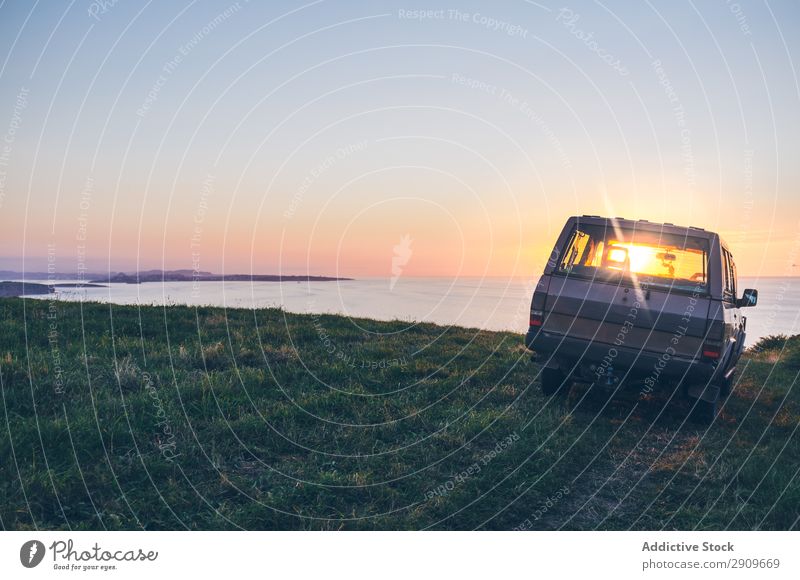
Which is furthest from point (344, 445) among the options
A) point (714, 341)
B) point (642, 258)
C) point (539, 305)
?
point (642, 258)

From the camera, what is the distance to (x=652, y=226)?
8414 millimetres

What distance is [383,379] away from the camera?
9062 millimetres

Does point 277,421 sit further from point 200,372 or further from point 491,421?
point 491,421

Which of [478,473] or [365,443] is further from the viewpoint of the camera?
[365,443]

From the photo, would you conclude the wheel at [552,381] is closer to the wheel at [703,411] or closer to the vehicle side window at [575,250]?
the vehicle side window at [575,250]

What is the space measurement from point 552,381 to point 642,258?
2.33 m

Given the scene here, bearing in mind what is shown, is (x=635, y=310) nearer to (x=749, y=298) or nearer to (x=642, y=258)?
(x=642, y=258)

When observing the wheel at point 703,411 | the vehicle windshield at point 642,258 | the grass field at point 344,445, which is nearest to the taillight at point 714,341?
the vehicle windshield at point 642,258
